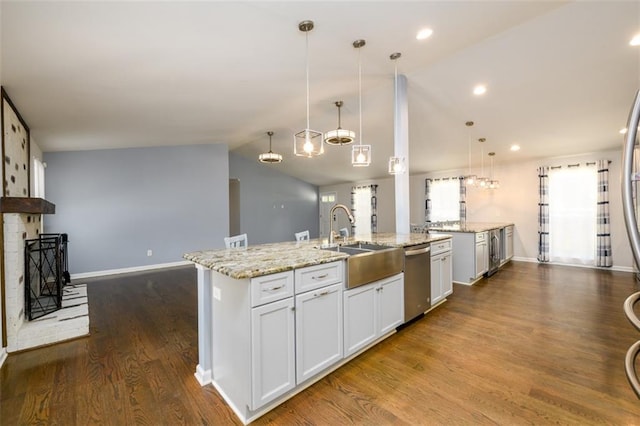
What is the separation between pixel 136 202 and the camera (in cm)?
577

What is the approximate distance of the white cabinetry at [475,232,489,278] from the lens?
4.59 metres

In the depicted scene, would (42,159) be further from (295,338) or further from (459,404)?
(459,404)

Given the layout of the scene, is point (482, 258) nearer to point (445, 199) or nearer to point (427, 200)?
point (445, 199)

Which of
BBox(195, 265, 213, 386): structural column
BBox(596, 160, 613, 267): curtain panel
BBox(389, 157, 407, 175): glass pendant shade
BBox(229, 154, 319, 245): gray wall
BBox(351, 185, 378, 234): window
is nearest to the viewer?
BBox(195, 265, 213, 386): structural column

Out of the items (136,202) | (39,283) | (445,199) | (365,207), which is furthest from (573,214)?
(39,283)

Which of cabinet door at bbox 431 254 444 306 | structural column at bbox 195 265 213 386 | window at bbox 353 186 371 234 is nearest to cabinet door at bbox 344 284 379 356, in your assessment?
structural column at bbox 195 265 213 386

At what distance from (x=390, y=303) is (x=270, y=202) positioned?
7.24 meters

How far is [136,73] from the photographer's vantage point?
268 centimetres

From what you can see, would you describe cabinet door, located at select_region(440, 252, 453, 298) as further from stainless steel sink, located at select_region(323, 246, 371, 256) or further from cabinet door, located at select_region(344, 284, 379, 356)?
cabinet door, located at select_region(344, 284, 379, 356)

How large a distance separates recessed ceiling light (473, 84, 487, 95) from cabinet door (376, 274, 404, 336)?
3083 millimetres

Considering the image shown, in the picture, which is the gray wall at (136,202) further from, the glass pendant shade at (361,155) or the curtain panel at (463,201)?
the curtain panel at (463,201)

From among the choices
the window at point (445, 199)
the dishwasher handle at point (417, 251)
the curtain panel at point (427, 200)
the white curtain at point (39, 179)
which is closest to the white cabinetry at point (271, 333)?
the dishwasher handle at point (417, 251)

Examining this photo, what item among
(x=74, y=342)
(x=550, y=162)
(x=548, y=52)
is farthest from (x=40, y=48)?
(x=550, y=162)

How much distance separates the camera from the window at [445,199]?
7566mm
